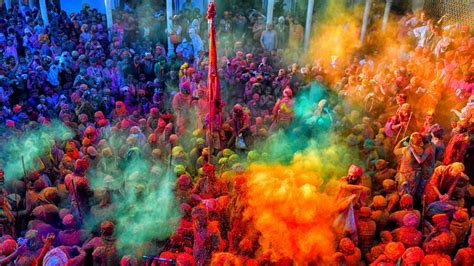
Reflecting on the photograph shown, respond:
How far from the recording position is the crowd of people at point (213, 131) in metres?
5.23

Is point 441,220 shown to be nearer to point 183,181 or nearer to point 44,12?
point 183,181

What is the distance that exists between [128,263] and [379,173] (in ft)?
13.1

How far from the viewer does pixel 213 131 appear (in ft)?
23.1

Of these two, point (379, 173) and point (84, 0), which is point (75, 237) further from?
point (84, 0)

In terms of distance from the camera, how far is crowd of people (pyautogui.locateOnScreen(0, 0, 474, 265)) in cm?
523

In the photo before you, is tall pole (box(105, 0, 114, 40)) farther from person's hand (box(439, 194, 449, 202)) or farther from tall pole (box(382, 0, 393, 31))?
person's hand (box(439, 194, 449, 202))

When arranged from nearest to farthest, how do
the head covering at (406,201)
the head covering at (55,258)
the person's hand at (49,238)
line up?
the head covering at (55,258) < the person's hand at (49,238) < the head covering at (406,201)

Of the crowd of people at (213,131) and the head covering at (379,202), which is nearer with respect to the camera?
the crowd of people at (213,131)

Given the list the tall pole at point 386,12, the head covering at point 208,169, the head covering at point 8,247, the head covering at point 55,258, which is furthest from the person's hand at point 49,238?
the tall pole at point 386,12

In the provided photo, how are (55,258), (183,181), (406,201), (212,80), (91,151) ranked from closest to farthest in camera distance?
(55,258) < (406,201) < (183,181) < (212,80) < (91,151)

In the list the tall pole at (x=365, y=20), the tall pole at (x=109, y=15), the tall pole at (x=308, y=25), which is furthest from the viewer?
the tall pole at (x=365, y=20)

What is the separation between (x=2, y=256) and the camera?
4.64 m

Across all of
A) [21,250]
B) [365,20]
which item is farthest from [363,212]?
[365,20]

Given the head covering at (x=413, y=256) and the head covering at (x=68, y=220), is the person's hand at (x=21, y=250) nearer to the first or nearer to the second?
the head covering at (x=68, y=220)
